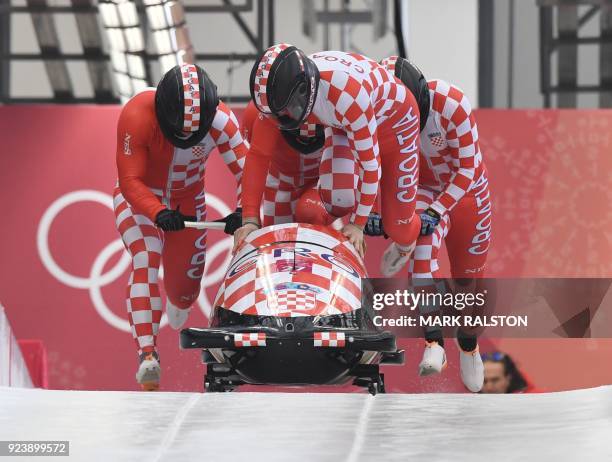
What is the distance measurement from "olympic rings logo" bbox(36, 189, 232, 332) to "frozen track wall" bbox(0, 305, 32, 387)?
761 mm

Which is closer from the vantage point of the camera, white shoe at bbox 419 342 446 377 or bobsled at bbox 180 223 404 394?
bobsled at bbox 180 223 404 394

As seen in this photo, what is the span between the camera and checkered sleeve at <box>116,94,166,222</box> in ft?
18.6

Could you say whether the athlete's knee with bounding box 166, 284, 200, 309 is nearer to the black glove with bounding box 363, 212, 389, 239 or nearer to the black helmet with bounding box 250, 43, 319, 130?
the black glove with bounding box 363, 212, 389, 239

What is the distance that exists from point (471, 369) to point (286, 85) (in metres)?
2.25

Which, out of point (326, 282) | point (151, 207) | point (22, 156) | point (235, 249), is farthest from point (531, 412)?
point (22, 156)

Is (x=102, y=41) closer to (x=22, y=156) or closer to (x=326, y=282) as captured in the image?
(x=22, y=156)

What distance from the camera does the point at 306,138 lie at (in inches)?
222

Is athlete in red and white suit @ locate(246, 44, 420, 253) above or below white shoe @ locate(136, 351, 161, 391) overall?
above

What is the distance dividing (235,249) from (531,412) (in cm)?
220

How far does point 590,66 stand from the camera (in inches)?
372

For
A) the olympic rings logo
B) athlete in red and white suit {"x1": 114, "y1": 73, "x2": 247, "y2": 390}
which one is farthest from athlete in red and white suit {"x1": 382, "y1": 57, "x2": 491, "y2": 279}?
the olympic rings logo

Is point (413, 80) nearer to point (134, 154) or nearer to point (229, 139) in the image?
point (229, 139)

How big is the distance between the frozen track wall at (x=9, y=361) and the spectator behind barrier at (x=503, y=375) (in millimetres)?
2554

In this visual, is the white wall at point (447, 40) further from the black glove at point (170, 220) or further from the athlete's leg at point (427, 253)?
the black glove at point (170, 220)
